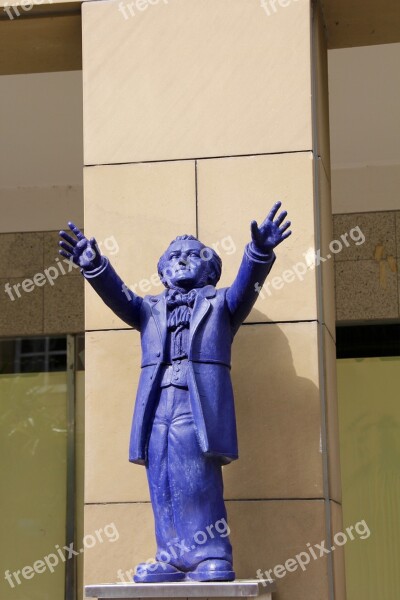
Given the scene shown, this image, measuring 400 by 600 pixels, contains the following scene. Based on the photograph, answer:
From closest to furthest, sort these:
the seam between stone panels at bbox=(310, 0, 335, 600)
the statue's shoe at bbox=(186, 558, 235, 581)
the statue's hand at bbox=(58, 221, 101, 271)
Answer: the statue's shoe at bbox=(186, 558, 235, 581) < the statue's hand at bbox=(58, 221, 101, 271) < the seam between stone panels at bbox=(310, 0, 335, 600)

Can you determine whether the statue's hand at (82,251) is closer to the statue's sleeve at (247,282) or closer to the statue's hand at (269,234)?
the statue's sleeve at (247,282)

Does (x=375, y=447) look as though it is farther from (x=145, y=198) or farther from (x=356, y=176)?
(x=145, y=198)

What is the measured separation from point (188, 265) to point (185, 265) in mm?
16

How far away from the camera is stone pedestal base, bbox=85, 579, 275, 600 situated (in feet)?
18.4

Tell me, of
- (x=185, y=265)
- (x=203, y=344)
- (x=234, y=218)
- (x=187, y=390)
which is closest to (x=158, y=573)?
(x=187, y=390)

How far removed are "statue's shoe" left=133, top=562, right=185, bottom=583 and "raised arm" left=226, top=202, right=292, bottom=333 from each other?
4.43ft

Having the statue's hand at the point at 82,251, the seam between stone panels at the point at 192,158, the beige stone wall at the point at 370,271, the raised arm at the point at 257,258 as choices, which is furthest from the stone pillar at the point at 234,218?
the beige stone wall at the point at 370,271

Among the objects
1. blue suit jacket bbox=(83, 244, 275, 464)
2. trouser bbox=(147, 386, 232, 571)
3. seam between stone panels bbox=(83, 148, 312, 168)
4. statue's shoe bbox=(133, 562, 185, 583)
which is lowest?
statue's shoe bbox=(133, 562, 185, 583)

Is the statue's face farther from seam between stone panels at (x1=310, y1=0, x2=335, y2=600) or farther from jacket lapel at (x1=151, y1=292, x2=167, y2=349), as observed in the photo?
seam between stone panels at (x1=310, y1=0, x2=335, y2=600)

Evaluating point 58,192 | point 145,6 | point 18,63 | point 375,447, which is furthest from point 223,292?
point 58,192

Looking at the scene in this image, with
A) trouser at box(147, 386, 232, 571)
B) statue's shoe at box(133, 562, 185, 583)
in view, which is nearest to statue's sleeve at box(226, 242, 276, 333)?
trouser at box(147, 386, 232, 571)

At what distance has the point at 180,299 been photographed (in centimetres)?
626

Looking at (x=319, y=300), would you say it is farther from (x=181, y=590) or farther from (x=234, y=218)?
(x=181, y=590)

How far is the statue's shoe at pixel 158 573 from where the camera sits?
5836 millimetres
